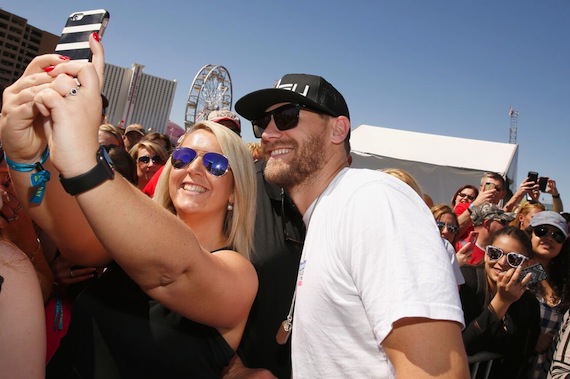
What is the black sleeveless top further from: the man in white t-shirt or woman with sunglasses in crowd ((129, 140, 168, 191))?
woman with sunglasses in crowd ((129, 140, 168, 191))

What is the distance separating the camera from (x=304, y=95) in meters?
1.76

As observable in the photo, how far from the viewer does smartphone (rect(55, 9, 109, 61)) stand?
111 cm

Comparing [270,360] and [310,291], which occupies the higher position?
[310,291]

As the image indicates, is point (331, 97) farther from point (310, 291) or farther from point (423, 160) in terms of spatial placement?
point (423, 160)

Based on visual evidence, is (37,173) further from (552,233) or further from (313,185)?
(552,233)

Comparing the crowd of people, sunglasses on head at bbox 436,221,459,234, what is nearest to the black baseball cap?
the crowd of people

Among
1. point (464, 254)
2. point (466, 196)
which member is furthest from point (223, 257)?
point (466, 196)

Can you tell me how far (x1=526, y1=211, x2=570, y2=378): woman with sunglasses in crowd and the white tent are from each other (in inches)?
289

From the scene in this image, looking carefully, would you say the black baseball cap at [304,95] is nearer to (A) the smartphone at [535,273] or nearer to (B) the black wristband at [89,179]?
(B) the black wristband at [89,179]

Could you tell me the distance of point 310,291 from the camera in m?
1.22

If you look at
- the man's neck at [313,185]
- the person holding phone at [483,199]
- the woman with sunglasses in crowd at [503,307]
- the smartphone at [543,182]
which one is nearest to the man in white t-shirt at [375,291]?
the man's neck at [313,185]

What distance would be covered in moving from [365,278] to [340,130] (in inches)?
39.1

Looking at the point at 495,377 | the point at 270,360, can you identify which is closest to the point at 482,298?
the point at 495,377

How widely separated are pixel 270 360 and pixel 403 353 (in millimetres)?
1243
